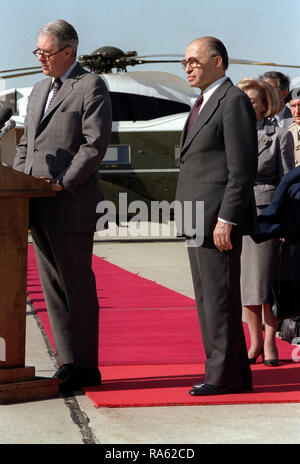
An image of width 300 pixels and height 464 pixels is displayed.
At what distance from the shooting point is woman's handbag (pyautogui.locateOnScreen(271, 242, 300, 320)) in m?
4.80

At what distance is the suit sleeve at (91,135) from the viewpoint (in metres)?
4.46

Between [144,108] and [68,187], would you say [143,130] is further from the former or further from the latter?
[68,187]

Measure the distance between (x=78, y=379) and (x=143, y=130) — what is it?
1318cm

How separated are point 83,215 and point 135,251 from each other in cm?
1092

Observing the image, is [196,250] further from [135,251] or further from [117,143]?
[117,143]

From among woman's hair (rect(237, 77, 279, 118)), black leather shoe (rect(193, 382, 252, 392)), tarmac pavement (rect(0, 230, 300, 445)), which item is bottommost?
black leather shoe (rect(193, 382, 252, 392))

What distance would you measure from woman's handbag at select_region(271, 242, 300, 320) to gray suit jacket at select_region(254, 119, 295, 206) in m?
0.72

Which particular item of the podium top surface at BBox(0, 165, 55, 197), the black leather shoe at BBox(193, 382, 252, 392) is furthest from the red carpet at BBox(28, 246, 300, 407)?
the podium top surface at BBox(0, 165, 55, 197)

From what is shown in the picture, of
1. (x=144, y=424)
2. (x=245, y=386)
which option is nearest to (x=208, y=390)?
(x=245, y=386)

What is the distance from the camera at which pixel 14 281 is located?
4.33 meters

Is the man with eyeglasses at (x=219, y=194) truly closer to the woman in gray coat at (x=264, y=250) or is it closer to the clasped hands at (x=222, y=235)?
the clasped hands at (x=222, y=235)

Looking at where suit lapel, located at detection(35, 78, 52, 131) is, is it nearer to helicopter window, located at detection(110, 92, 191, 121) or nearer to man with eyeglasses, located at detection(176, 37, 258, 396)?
man with eyeglasses, located at detection(176, 37, 258, 396)

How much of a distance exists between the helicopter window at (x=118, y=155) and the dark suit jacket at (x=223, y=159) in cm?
1320
